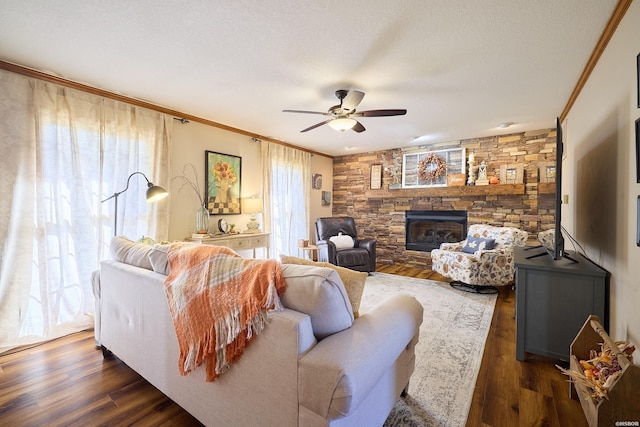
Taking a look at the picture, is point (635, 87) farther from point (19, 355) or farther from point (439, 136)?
point (19, 355)

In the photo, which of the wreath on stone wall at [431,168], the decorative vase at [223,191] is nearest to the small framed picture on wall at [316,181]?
the wreath on stone wall at [431,168]

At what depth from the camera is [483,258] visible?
12.0 ft

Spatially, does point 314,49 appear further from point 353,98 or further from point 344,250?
point 344,250

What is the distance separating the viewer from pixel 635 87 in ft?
4.77

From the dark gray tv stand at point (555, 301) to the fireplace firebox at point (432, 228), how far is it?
111 inches

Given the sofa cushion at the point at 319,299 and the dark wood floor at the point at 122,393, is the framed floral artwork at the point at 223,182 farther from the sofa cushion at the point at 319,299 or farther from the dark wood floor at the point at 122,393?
the sofa cushion at the point at 319,299

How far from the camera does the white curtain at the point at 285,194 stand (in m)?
4.75

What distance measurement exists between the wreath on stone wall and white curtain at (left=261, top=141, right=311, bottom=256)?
7.17 feet

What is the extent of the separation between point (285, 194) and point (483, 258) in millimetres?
3279

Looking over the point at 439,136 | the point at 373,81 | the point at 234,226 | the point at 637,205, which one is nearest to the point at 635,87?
the point at 637,205

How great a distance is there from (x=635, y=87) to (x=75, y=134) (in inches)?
165

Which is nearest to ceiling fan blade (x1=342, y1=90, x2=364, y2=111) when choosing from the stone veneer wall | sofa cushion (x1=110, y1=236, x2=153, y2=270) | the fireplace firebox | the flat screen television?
the flat screen television

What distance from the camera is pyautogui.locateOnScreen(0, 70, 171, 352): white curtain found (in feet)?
7.68

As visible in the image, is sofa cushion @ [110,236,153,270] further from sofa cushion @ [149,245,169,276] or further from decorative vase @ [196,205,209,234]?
decorative vase @ [196,205,209,234]
